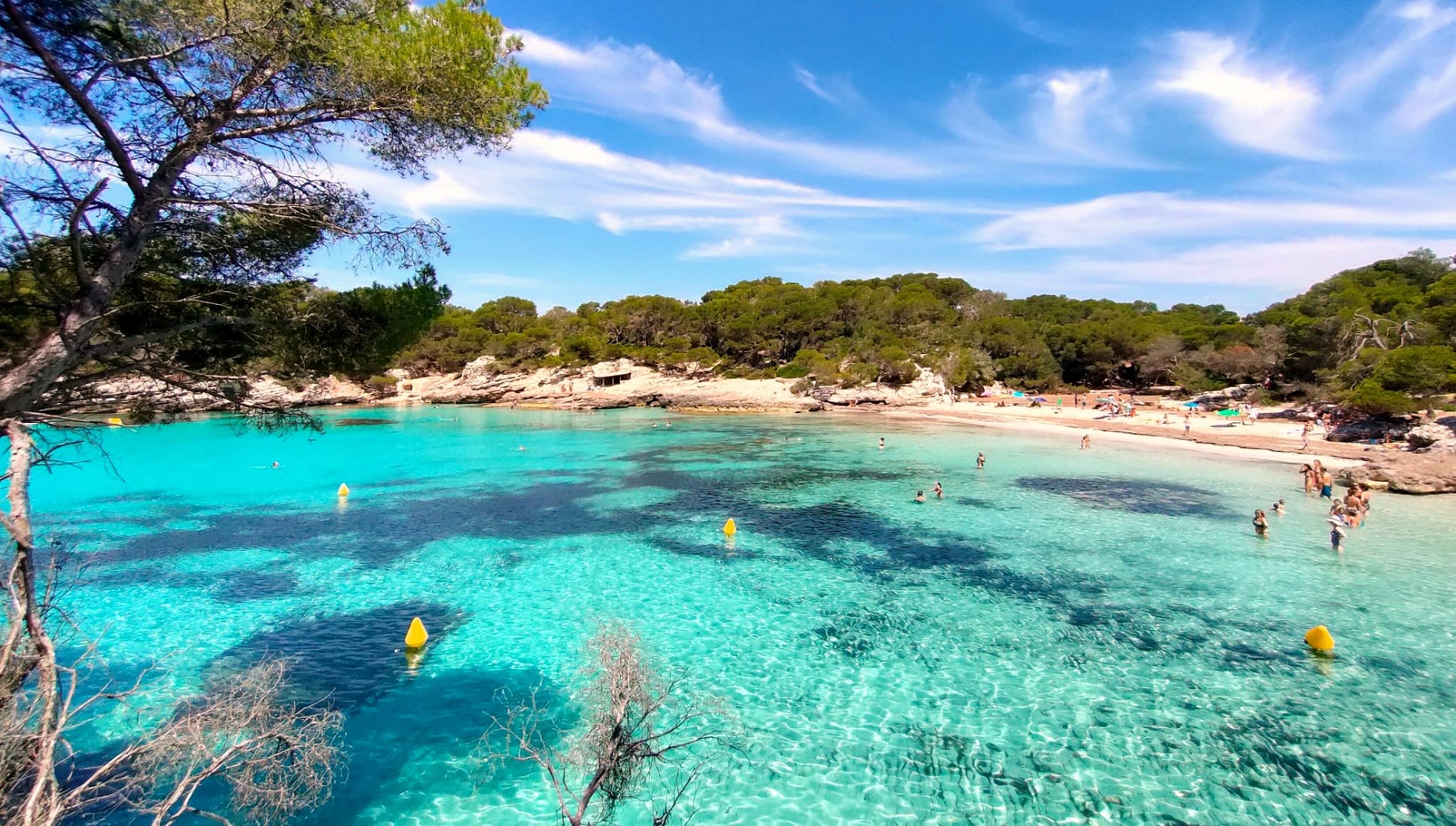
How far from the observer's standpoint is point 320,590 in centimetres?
1364

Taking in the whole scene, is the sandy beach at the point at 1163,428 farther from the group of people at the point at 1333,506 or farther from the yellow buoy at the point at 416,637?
the yellow buoy at the point at 416,637

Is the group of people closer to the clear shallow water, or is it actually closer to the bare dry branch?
the clear shallow water

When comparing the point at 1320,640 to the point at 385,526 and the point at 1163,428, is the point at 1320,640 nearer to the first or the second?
the point at 385,526

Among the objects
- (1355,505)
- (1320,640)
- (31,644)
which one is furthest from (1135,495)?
(31,644)

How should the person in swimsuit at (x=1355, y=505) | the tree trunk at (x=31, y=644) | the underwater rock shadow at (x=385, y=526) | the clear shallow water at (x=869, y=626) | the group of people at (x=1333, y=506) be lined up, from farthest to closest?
the person in swimsuit at (x=1355, y=505) < the underwater rock shadow at (x=385, y=526) < the group of people at (x=1333, y=506) < the clear shallow water at (x=869, y=626) < the tree trunk at (x=31, y=644)

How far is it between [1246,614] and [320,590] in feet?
62.8

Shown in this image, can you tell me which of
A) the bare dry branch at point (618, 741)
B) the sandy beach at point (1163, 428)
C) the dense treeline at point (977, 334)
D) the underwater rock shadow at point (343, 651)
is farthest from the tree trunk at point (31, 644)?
the dense treeline at point (977, 334)

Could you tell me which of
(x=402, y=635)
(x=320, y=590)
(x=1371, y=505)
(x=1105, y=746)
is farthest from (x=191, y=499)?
(x=1371, y=505)

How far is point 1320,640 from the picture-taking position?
1062 centimetres

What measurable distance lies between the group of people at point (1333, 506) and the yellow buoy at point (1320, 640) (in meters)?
7.64

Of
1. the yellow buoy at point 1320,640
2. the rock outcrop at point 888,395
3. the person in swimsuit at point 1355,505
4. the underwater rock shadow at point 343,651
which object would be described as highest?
the rock outcrop at point 888,395

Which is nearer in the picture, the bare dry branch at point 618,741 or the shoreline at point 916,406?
the bare dry branch at point 618,741

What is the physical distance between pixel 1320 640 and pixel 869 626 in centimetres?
752

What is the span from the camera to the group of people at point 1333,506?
16328 mm
